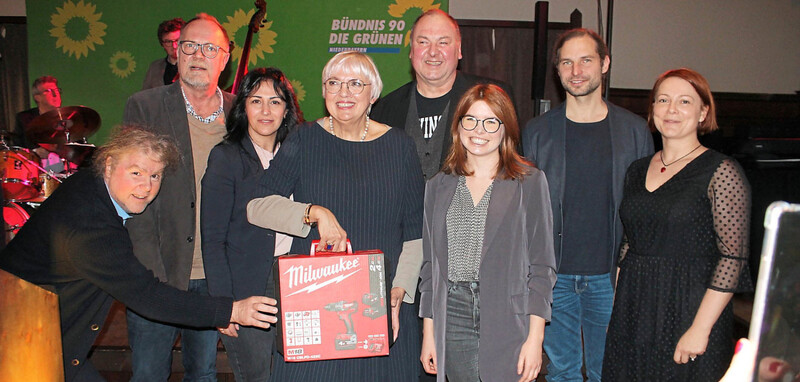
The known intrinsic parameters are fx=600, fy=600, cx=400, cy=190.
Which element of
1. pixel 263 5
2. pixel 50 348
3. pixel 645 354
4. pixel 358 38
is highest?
pixel 358 38

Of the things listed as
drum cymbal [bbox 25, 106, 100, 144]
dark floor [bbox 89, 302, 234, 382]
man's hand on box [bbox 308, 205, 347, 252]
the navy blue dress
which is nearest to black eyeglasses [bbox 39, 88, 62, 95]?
drum cymbal [bbox 25, 106, 100, 144]

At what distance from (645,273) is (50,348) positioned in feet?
6.72

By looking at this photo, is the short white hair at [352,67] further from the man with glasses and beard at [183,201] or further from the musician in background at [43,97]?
the musician in background at [43,97]

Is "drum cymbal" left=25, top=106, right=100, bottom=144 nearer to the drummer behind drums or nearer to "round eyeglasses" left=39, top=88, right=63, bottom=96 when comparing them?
the drummer behind drums

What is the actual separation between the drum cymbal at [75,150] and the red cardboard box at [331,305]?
4.60 metres

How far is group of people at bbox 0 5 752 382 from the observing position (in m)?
2.12

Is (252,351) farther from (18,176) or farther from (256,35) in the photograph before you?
(256,35)

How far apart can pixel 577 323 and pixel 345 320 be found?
1.32 m

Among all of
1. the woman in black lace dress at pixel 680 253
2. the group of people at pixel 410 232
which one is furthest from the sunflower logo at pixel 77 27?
the woman in black lace dress at pixel 680 253

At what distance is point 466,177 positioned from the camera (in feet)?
7.55

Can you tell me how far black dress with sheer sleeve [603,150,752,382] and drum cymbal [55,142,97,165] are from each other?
510 centimetres

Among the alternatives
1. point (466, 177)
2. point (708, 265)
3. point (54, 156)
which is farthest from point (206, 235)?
point (54, 156)

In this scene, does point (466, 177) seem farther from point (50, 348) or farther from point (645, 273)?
point (50, 348)

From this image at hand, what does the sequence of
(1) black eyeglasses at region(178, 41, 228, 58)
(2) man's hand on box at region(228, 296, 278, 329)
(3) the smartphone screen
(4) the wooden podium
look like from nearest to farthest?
(3) the smartphone screen
(4) the wooden podium
(2) man's hand on box at region(228, 296, 278, 329)
(1) black eyeglasses at region(178, 41, 228, 58)
